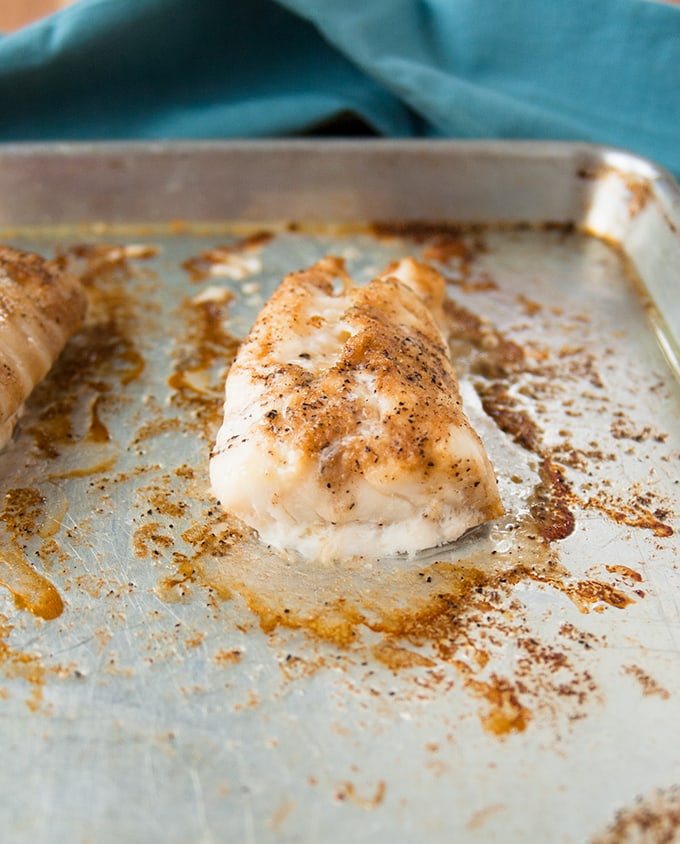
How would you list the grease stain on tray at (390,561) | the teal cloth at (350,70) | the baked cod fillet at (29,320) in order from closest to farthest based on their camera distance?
the grease stain on tray at (390,561)
the baked cod fillet at (29,320)
the teal cloth at (350,70)

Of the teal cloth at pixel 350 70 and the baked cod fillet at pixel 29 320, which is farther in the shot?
the teal cloth at pixel 350 70

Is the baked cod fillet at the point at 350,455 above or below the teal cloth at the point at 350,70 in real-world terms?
below

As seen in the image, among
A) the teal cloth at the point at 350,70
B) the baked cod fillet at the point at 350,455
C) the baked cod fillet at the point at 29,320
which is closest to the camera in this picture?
the baked cod fillet at the point at 350,455

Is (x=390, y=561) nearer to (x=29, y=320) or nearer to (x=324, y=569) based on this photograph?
(x=324, y=569)

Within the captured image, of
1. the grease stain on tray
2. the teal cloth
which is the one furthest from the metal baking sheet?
the teal cloth

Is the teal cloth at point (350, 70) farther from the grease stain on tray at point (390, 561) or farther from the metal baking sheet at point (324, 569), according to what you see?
the grease stain on tray at point (390, 561)

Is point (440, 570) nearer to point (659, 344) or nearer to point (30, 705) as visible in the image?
point (30, 705)

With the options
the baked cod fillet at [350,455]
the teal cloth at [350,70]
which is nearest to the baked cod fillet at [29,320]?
the baked cod fillet at [350,455]
